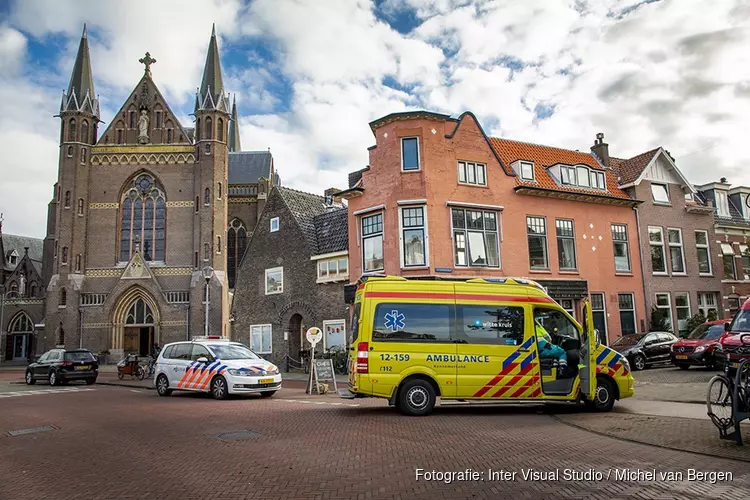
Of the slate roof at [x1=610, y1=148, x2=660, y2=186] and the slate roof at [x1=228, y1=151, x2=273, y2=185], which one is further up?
the slate roof at [x1=228, y1=151, x2=273, y2=185]

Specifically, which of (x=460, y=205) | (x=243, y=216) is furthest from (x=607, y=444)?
(x=243, y=216)

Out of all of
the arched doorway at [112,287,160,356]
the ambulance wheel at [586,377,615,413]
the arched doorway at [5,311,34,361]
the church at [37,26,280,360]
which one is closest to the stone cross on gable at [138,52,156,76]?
the church at [37,26,280,360]

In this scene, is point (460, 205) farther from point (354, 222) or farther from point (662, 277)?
point (662, 277)

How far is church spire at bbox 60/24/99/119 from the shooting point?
145 feet

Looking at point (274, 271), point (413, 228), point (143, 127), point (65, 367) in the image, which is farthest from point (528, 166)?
point (143, 127)

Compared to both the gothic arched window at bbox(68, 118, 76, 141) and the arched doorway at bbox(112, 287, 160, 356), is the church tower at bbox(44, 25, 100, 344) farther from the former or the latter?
the arched doorway at bbox(112, 287, 160, 356)

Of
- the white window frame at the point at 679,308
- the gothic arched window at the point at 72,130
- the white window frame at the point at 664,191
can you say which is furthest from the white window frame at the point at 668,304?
the gothic arched window at the point at 72,130

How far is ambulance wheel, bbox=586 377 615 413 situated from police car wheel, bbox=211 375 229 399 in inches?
376

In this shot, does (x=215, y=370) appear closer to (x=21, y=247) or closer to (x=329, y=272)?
(x=329, y=272)

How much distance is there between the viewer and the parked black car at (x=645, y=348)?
71.5ft

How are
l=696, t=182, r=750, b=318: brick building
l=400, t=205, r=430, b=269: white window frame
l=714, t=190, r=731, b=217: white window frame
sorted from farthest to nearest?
l=714, t=190, r=731, b=217: white window frame, l=696, t=182, r=750, b=318: brick building, l=400, t=205, r=430, b=269: white window frame

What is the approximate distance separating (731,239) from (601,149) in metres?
9.57

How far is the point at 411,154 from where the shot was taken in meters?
22.7

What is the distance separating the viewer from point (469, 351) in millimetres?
11719
